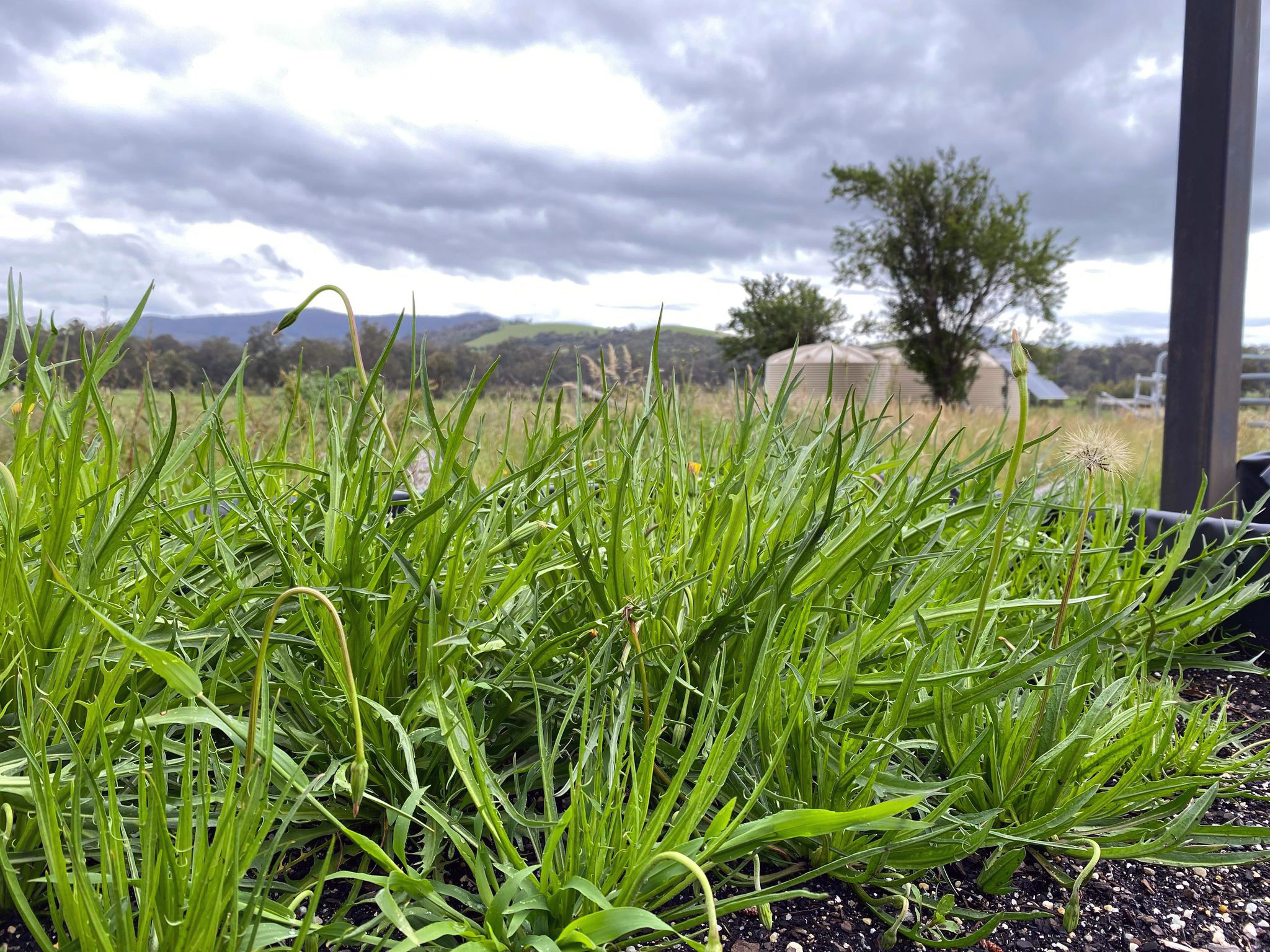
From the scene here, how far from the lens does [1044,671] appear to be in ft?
3.64

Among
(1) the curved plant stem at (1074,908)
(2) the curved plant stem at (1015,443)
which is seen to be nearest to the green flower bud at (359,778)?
(2) the curved plant stem at (1015,443)

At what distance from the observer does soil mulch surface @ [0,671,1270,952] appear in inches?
33.8

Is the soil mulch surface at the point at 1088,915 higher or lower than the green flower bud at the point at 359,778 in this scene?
lower

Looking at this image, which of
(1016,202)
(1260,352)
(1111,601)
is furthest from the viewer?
(1016,202)

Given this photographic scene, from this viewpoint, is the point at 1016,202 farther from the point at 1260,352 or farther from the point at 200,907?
the point at 200,907

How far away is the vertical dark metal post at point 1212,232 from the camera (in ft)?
8.53

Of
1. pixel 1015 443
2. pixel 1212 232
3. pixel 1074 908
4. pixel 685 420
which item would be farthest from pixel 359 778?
pixel 1212 232

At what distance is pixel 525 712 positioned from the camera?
108cm

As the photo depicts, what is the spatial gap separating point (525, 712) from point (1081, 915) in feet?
2.35

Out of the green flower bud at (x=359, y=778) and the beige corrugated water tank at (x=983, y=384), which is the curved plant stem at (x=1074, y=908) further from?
the beige corrugated water tank at (x=983, y=384)

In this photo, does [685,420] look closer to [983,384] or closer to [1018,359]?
[1018,359]

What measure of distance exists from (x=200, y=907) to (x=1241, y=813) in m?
1.37

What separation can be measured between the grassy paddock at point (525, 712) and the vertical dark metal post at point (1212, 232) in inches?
68.5

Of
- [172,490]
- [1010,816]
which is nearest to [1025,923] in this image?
[1010,816]
